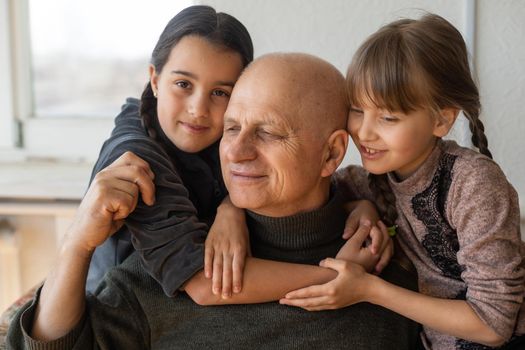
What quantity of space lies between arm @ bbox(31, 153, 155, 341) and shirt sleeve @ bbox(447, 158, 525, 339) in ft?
2.51

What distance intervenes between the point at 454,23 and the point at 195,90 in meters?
1.05

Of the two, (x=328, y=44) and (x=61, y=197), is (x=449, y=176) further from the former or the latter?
(x=61, y=197)

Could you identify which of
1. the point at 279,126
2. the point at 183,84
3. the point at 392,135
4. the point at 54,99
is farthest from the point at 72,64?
the point at 392,135

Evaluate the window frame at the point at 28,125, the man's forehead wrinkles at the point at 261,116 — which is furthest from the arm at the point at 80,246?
the window frame at the point at 28,125

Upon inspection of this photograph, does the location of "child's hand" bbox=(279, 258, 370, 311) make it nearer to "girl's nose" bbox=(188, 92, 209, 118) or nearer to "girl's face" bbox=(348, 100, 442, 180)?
"girl's face" bbox=(348, 100, 442, 180)

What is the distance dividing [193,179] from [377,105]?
59 centimetres

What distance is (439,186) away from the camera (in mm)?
→ 1615

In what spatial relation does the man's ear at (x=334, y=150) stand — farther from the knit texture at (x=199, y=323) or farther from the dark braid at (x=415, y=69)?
the knit texture at (x=199, y=323)

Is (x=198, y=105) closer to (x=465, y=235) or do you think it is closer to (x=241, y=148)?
(x=241, y=148)

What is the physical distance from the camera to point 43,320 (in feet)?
4.90


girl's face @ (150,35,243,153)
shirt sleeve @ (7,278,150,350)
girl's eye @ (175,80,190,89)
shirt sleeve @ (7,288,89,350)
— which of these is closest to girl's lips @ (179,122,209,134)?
girl's face @ (150,35,243,153)

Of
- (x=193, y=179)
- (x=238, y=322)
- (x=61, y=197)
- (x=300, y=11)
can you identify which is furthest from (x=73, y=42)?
(x=238, y=322)

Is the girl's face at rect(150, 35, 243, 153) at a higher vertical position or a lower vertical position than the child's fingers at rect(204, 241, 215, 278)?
higher

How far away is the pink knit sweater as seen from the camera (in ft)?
4.92
